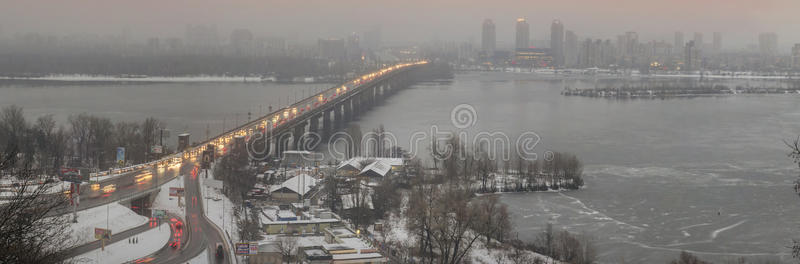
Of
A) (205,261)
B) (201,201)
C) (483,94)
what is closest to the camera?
(205,261)

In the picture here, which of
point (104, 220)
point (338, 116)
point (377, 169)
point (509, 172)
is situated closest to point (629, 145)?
point (509, 172)

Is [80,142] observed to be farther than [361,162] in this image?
Yes

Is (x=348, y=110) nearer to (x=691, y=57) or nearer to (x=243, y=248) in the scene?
(x=243, y=248)

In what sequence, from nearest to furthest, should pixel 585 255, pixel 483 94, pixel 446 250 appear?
pixel 446 250 < pixel 585 255 < pixel 483 94

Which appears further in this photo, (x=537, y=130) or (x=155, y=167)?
(x=537, y=130)

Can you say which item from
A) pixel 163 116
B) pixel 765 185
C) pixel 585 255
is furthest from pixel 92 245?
pixel 163 116

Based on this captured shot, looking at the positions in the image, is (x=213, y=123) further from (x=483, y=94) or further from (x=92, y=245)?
(x=483, y=94)

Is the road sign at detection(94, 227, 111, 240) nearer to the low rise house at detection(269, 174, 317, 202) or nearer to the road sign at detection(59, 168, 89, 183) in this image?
the road sign at detection(59, 168, 89, 183)

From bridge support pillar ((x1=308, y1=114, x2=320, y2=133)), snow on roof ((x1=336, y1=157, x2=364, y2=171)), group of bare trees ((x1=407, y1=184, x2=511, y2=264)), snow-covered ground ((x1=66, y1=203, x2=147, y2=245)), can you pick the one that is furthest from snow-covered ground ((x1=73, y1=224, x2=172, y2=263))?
bridge support pillar ((x1=308, y1=114, x2=320, y2=133))

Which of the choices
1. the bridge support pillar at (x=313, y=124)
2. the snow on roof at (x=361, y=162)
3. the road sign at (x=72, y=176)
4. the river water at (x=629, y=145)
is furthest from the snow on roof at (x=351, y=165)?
the bridge support pillar at (x=313, y=124)
